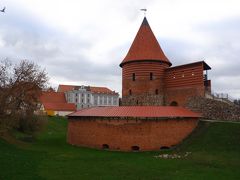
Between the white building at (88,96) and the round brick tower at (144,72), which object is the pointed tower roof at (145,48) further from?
the white building at (88,96)

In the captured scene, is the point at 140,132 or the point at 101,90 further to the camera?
the point at 101,90

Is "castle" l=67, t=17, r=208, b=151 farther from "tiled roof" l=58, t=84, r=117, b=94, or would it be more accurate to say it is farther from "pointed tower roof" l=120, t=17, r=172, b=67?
"tiled roof" l=58, t=84, r=117, b=94

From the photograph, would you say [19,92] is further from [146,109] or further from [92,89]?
[92,89]

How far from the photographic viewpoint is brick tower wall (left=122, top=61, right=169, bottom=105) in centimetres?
2792

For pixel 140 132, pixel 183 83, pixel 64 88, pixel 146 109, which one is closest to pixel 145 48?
pixel 183 83

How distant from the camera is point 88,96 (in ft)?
275

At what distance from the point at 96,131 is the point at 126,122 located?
2.61 metres

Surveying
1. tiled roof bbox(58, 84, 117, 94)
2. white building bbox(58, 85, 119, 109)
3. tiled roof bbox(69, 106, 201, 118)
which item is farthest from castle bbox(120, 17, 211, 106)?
tiled roof bbox(58, 84, 117, 94)

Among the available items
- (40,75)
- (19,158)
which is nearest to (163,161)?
(19,158)

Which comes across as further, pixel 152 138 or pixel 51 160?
pixel 152 138

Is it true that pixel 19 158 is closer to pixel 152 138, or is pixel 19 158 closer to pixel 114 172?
pixel 114 172

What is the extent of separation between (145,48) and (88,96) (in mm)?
56277

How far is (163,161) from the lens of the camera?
59.2ft

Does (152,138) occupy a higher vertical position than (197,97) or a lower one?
lower
